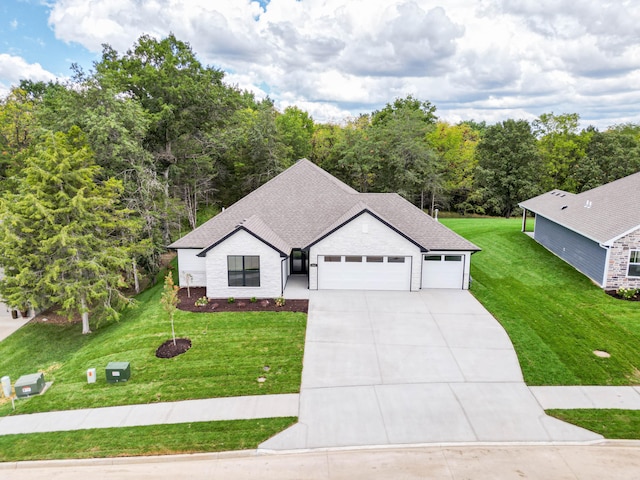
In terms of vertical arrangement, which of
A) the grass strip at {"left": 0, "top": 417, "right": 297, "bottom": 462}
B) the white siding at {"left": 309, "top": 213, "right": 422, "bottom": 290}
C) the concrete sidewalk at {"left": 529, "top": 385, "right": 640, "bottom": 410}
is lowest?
the grass strip at {"left": 0, "top": 417, "right": 297, "bottom": 462}

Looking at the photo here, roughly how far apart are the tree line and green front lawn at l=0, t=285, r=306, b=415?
1765mm

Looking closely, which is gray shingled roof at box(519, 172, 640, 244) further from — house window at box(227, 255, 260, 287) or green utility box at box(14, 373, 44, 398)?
green utility box at box(14, 373, 44, 398)

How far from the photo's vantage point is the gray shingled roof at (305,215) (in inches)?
811

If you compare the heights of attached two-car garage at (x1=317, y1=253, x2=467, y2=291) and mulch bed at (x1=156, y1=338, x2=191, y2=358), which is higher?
attached two-car garage at (x1=317, y1=253, x2=467, y2=291)

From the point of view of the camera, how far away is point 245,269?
1959 centimetres

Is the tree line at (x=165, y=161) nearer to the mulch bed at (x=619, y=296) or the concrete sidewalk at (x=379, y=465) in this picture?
the concrete sidewalk at (x=379, y=465)

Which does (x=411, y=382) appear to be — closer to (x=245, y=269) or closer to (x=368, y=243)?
(x=368, y=243)

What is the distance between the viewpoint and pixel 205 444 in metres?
10.2

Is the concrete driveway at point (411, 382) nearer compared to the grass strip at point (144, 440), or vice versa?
→ the grass strip at point (144, 440)

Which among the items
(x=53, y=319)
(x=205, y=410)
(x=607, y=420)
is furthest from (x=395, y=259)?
(x=53, y=319)

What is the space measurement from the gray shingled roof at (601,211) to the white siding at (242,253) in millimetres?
15110

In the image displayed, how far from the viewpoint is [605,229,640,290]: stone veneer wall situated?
1914 centimetres

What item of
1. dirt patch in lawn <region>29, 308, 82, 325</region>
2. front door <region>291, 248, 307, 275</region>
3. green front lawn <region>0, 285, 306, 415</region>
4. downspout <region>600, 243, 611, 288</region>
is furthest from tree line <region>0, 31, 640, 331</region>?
downspout <region>600, 243, 611, 288</region>

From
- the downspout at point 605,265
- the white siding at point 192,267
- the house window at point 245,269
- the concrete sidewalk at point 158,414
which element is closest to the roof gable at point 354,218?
the house window at point 245,269
